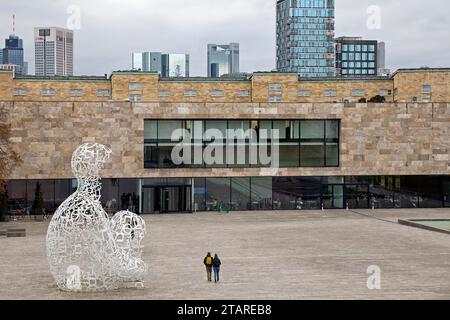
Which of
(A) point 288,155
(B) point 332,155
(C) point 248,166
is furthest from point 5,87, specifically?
(B) point 332,155

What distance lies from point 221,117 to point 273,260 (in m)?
25.6

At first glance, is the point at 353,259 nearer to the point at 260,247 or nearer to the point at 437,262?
the point at 437,262

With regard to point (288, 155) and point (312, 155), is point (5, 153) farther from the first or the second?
point (312, 155)

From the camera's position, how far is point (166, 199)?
5472cm

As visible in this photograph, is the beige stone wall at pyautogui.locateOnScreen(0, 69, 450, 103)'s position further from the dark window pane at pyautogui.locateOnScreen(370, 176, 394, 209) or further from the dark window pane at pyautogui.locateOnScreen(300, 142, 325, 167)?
the dark window pane at pyautogui.locateOnScreen(300, 142, 325, 167)

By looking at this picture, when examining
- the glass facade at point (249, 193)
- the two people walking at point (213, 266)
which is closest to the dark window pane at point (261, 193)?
the glass facade at point (249, 193)

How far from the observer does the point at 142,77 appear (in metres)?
83.8

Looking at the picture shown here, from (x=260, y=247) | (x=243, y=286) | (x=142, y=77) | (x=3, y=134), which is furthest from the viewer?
(x=142, y=77)

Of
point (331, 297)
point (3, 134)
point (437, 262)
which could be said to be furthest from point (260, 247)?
point (3, 134)

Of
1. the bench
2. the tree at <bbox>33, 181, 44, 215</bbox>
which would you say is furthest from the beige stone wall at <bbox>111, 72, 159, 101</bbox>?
the bench

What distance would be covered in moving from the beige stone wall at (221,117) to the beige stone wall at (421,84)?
93.4 feet

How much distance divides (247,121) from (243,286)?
3176 centimetres

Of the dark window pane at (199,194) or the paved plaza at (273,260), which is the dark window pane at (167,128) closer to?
the dark window pane at (199,194)

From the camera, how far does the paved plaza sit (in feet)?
75.3
